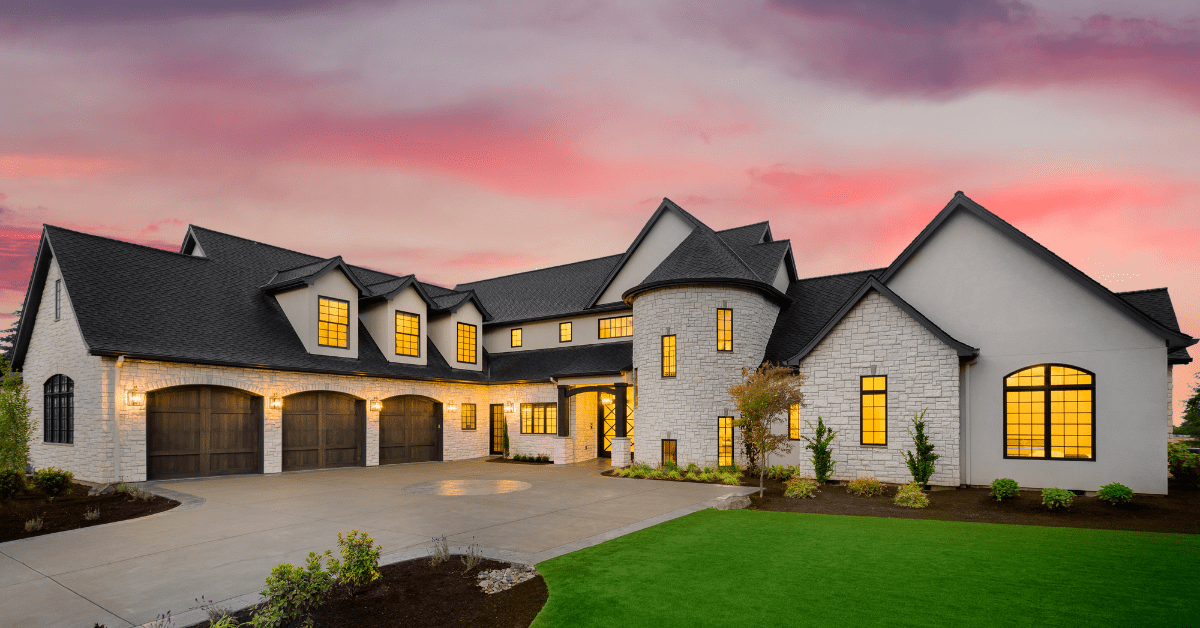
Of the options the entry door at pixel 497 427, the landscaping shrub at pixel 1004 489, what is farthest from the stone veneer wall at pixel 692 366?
the entry door at pixel 497 427

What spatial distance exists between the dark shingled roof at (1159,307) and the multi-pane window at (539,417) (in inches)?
740

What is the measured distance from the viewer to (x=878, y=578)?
704 centimetres

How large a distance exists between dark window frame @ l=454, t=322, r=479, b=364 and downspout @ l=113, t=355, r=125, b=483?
480 inches

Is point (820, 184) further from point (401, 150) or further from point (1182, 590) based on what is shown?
point (1182, 590)

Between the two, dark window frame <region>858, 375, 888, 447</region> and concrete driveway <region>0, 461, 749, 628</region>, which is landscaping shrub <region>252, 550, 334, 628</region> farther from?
dark window frame <region>858, 375, 888, 447</region>

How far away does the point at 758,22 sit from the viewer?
13.3 m

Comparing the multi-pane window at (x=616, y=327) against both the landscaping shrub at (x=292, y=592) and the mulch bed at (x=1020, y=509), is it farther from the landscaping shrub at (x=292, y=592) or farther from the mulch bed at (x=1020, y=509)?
the landscaping shrub at (x=292, y=592)

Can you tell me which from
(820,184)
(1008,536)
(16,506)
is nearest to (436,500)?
(16,506)

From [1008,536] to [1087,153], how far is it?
12.3 metres

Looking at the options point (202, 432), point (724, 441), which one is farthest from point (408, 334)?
point (724, 441)

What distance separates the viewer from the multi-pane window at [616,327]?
24545mm

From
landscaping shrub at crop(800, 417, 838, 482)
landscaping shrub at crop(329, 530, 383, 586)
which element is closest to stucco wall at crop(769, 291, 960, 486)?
landscaping shrub at crop(800, 417, 838, 482)

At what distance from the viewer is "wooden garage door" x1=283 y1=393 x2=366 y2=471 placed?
19719 millimetres

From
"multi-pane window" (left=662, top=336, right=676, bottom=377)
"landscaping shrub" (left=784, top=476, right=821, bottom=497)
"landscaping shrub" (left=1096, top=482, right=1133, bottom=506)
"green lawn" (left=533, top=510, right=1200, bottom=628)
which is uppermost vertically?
"multi-pane window" (left=662, top=336, right=676, bottom=377)
